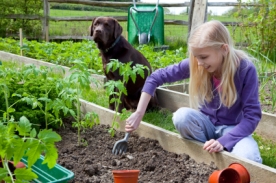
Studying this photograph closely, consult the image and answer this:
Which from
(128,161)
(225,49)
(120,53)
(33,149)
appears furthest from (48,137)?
(120,53)

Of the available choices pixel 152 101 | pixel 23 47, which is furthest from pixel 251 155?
pixel 23 47

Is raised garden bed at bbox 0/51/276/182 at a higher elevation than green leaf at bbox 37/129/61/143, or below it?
below

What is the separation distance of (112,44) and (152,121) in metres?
1.07

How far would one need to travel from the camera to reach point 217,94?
3.28 metres

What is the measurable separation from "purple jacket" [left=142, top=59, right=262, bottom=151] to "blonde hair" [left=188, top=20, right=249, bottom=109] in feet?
0.22

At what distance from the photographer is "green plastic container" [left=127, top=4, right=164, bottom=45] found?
9.90 m

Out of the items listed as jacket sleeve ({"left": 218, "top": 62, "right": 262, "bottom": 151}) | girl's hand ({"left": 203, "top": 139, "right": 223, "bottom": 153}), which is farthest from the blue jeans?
girl's hand ({"left": 203, "top": 139, "right": 223, "bottom": 153})

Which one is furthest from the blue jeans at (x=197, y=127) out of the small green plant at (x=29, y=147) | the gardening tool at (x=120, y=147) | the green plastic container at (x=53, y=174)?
the small green plant at (x=29, y=147)

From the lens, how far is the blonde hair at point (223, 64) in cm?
300

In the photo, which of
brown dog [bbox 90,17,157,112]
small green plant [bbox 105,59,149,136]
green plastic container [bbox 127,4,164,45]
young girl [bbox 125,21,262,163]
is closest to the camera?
young girl [bbox 125,21,262,163]

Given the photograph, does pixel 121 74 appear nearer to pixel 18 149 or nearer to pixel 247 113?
pixel 247 113

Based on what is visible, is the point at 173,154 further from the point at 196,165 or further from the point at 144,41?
the point at 144,41

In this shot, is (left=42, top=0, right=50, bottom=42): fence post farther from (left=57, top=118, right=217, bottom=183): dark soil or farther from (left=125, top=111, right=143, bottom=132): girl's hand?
(left=125, top=111, right=143, bottom=132): girl's hand

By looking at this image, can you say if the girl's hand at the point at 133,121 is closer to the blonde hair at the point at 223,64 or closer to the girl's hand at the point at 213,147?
the blonde hair at the point at 223,64
